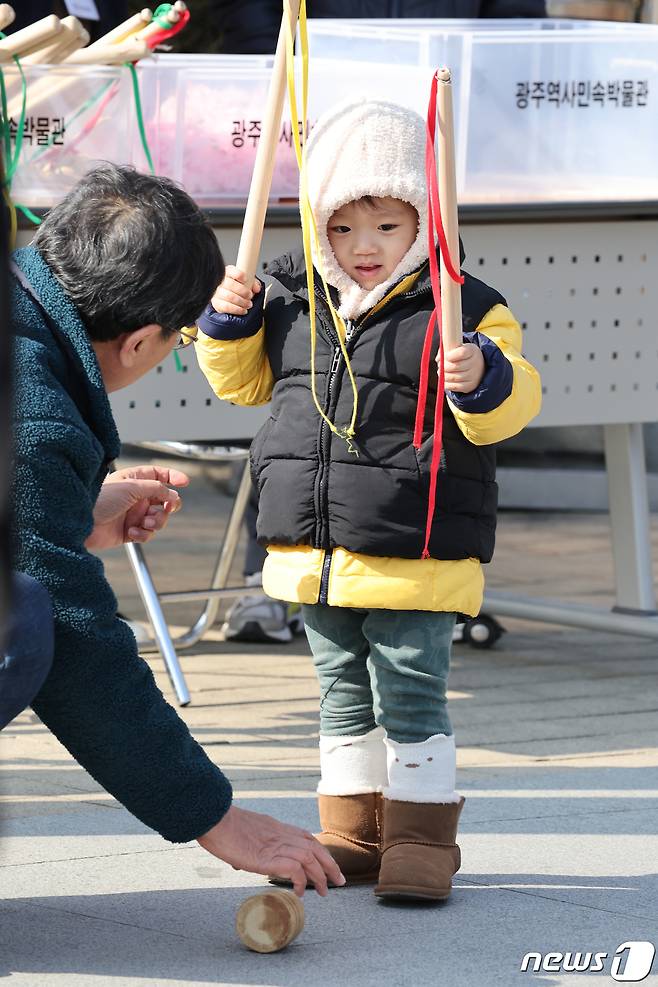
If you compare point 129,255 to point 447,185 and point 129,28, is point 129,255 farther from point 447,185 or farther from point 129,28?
point 129,28

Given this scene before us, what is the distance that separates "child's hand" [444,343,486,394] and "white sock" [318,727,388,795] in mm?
608

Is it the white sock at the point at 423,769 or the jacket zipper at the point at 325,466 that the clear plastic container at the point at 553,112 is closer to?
the jacket zipper at the point at 325,466

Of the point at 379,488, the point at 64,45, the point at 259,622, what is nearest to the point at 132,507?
the point at 379,488

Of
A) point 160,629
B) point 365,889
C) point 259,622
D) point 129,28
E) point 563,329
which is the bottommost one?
point 259,622

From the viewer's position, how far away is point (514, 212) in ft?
12.2

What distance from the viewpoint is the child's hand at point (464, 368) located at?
2.36 meters

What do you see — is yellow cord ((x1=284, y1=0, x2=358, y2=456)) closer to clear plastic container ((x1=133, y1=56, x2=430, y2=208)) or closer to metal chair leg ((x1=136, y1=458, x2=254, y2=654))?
clear plastic container ((x1=133, y1=56, x2=430, y2=208))

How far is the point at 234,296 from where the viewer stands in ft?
8.55

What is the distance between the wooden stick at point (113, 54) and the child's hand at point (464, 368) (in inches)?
50.6

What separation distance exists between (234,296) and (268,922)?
40.0 inches

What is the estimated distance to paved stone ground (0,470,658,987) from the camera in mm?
2162

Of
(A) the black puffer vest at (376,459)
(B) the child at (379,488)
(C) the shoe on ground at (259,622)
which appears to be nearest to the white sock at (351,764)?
(B) the child at (379,488)

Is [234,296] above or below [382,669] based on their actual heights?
above

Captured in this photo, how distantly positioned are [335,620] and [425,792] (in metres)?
0.31
